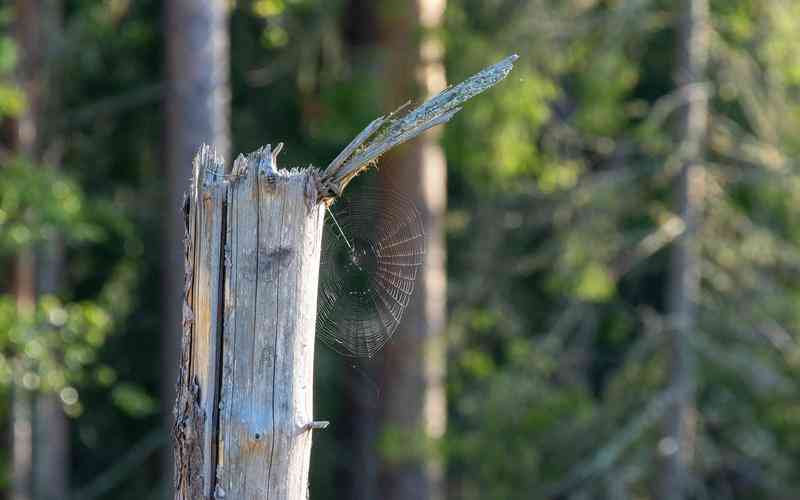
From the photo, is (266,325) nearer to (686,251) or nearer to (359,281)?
(359,281)

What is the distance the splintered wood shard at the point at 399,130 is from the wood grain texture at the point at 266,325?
0.26 ft

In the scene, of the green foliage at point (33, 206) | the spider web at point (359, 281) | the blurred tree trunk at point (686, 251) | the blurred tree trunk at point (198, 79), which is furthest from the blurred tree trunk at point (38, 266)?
the spider web at point (359, 281)

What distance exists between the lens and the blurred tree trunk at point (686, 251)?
970 centimetres

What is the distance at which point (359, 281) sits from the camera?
11.8ft

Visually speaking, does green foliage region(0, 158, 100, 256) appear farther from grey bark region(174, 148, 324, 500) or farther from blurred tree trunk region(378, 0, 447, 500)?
grey bark region(174, 148, 324, 500)

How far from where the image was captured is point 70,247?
12875 millimetres

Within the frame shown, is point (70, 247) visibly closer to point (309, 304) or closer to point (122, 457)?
point (122, 457)

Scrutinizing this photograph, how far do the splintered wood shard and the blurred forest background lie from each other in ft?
17.1

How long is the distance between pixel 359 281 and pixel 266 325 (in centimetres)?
54

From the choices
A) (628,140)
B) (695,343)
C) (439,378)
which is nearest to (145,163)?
(439,378)

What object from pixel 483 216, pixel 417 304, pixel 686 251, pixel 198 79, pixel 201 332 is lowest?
pixel 201 332

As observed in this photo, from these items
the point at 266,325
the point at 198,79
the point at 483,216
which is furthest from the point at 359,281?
the point at 483,216

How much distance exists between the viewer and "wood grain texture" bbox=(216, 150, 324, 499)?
10.1 ft

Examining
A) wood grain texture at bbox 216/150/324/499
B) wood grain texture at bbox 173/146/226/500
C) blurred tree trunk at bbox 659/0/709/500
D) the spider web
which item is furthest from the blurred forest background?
wood grain texture at bbox 216/150/324/499
